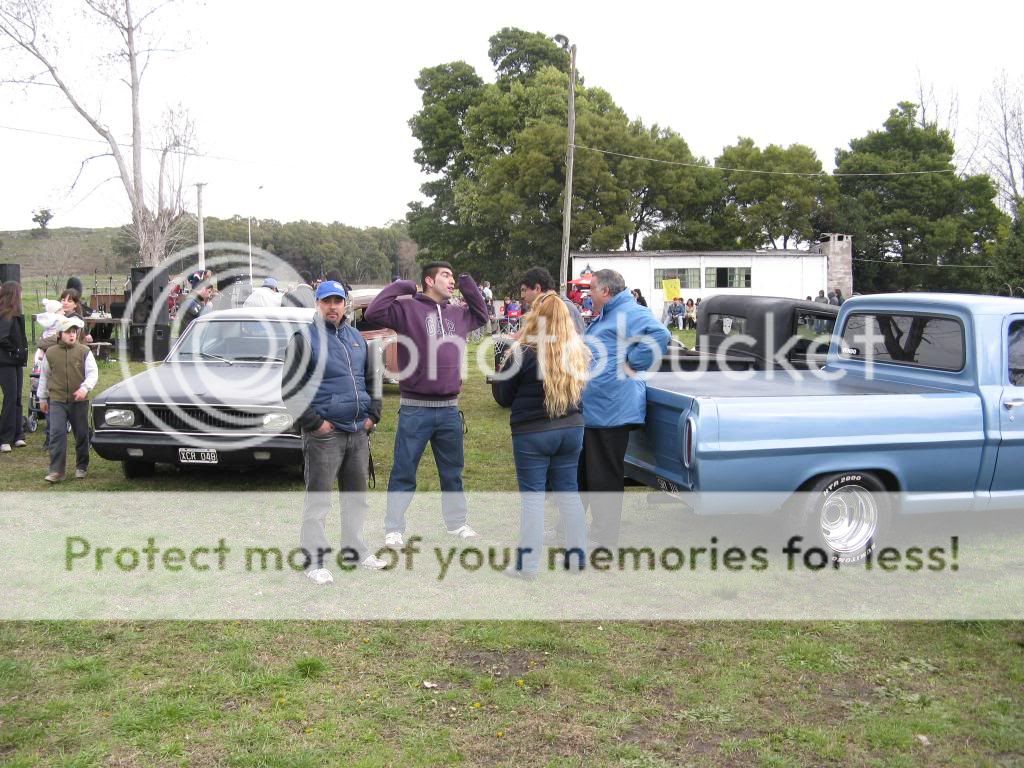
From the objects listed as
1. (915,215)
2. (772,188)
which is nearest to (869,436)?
(772,188)

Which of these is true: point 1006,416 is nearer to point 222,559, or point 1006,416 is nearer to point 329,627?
point 329,627

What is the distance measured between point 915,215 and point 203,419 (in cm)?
5505

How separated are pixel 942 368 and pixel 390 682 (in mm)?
4664

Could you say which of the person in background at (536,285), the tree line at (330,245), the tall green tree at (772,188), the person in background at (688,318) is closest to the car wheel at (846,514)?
the person in background at (536,285)

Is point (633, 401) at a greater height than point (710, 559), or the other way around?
point (633, 401)

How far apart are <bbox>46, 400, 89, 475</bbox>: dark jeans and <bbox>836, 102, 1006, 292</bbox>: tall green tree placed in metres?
51.9

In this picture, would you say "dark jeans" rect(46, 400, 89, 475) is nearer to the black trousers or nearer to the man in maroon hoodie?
the man in maroon hoodie

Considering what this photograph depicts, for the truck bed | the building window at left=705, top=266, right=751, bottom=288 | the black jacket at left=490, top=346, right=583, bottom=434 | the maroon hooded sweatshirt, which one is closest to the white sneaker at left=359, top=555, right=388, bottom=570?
the maroon hooded sweatshirt

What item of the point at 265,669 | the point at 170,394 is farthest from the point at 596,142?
the point at 265,669

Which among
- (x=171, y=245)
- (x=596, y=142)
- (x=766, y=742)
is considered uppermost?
(x=596, y=142)

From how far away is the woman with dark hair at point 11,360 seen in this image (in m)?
9.57

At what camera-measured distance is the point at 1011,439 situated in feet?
20.6

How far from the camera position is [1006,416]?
20.5 feet

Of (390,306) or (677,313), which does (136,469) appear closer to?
(390,306)
